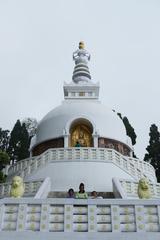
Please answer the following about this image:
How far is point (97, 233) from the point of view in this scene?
6.38m

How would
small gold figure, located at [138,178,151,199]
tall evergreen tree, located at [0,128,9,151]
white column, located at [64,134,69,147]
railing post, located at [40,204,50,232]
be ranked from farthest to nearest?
tall evergreen tree, located at [0,128,9,151]
white column, located at [64,134,69,147]
small gold figure, located at [138,178,151,199]
railing post, located at [40,204,50,232]

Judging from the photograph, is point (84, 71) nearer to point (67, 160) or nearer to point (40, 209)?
point (67, 160)

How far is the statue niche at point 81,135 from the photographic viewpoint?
21.6 metres

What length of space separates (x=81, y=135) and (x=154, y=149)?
37.5 ft

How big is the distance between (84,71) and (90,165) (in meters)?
17.1

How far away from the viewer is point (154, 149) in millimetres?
30375

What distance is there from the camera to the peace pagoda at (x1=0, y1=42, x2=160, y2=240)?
6.51m

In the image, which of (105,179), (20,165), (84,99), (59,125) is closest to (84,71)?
(84,99)

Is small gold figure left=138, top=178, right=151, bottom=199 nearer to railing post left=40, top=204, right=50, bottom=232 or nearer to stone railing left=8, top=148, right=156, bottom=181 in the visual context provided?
railing post left=40, top=204, right=50, bottom=232

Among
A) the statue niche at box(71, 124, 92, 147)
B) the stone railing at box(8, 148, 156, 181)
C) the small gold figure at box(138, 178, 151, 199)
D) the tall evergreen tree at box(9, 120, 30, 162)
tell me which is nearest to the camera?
the small gold figure at box(138, 178, 151, 199)

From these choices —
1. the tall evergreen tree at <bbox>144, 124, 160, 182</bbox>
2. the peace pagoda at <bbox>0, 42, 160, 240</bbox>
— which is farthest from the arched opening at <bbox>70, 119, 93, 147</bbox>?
the tall evergreen tree at <bbox>144, 124, 160, 182</bbox>

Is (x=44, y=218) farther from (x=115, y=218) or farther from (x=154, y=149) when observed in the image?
(x=154, y=149)

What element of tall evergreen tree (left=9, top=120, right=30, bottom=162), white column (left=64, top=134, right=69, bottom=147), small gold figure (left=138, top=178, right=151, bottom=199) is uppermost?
tall evergreen tree (left=9, top=120, right=30, bottom=162)

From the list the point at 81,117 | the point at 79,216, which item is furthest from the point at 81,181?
the point at 79,216
